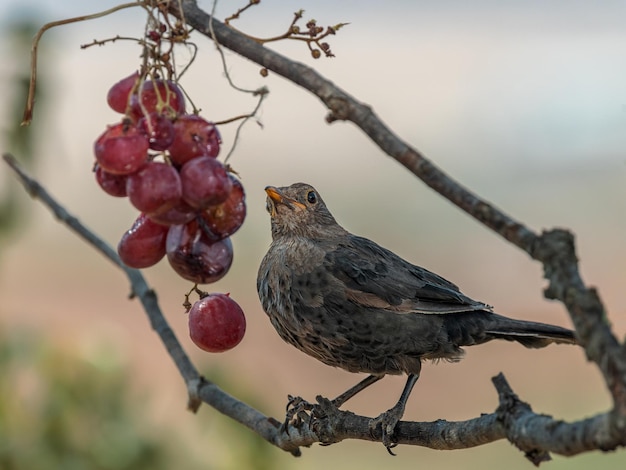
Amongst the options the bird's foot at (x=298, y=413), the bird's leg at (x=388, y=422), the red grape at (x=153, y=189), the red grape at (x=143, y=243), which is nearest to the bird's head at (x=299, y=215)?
the bird's foot at (x=298, y=413)

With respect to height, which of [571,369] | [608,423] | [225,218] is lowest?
[608,423]

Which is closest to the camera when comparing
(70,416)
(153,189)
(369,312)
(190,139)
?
(153,189)

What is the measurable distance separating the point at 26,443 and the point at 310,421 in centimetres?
180

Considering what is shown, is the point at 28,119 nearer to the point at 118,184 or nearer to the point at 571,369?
the point at 118,184

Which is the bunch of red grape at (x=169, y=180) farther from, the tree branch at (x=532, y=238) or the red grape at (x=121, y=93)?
the tree branch at (x=532, y=238)

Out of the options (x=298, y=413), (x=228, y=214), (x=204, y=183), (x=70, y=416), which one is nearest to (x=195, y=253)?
(x=228, y=214)

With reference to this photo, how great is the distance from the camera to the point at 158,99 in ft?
6.64

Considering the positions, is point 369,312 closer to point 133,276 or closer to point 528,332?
point 528,332

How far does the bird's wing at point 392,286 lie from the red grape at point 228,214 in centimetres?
120

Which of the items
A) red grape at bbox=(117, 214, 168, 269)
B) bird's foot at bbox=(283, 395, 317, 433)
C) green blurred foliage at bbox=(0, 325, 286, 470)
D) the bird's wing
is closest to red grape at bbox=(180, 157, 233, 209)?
red grape at bbox=(117, 214, 168, 269)

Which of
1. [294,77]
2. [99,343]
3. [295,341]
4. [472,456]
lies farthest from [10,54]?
[472,456]

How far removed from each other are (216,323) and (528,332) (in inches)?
49.7

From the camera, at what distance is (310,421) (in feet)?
9.80

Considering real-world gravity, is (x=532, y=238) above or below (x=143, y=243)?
above
